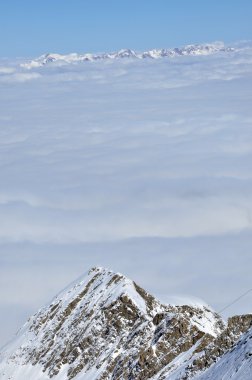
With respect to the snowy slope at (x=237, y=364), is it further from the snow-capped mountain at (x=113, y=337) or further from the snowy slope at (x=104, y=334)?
the snowy slope at (x=104, y=334)

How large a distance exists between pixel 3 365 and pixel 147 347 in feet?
112

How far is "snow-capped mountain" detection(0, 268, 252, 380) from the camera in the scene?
7400cm

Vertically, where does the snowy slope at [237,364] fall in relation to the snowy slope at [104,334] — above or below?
above

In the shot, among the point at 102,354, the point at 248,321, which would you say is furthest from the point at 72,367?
the point at 248,321

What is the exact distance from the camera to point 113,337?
322 ft

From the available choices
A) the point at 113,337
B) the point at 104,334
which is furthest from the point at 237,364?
the point at 104,334

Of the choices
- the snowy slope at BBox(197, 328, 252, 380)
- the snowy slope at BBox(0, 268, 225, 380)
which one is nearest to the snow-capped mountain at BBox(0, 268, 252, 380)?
the snowy slope at BBox(0, 268, 225, 380)

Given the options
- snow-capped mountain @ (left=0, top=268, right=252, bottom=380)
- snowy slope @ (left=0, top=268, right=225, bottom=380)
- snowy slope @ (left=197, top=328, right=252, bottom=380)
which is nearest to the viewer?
snowy slope @ (left=197, top=328, right=252, bottom=380)

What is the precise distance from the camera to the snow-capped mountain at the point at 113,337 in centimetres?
7400

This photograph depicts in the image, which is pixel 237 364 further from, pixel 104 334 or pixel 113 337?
pixel 104 334

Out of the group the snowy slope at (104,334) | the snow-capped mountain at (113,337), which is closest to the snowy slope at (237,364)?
the snow-capped mountain at (113,337)

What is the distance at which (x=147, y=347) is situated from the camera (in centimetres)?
8356

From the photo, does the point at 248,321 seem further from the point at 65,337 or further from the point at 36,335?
the point at 36,335

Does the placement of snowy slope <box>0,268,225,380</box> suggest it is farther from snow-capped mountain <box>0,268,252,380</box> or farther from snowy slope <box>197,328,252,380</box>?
snowy slope <box>197,328,252,380</box>
